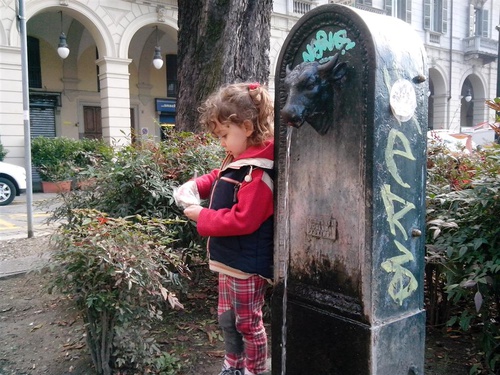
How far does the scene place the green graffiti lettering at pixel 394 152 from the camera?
1.77 meters

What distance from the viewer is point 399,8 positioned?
2262 cm

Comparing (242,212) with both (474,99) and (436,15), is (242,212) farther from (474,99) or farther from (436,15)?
(474,99)

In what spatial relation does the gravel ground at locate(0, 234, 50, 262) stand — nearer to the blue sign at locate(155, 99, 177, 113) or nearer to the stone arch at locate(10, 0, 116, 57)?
the stone arch at locate(10, 0, 116, 57)

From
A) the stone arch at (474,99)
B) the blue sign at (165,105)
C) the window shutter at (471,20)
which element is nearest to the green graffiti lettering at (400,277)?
the blue sign at (165,105)

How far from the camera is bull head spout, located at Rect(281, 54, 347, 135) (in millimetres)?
1762

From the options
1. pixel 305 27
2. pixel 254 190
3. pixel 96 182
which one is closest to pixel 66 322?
pixel 96 182

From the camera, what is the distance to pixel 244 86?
7.30 ft

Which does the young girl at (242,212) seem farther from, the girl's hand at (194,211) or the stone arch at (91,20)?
the stone arch at (91,20)

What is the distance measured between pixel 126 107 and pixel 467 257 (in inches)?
581

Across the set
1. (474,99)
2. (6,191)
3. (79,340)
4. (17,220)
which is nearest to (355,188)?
(79,340)

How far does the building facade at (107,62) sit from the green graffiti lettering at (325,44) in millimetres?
10278

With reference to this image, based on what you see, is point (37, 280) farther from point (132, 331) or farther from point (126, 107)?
point (126, 107)

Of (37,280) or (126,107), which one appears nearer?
(37,280)

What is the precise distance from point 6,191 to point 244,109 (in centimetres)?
1070
